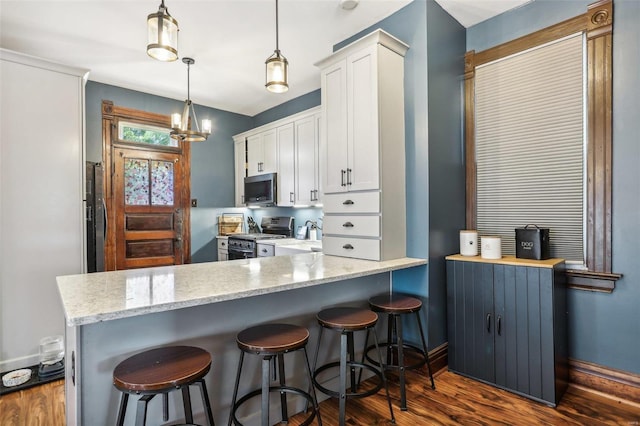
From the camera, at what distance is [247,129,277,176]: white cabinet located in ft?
15.2

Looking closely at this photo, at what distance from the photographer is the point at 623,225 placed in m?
2.20

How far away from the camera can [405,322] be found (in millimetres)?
2701

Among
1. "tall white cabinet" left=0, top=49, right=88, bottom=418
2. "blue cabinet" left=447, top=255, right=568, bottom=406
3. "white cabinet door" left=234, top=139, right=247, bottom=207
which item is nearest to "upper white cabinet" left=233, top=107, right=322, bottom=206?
"white cabinet door" left=234, top=139, right=247, bottom=207

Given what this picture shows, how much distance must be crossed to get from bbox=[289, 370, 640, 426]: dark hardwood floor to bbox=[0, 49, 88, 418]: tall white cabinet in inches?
96.4

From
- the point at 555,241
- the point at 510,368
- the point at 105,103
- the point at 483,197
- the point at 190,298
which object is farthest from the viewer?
the point at 105,103

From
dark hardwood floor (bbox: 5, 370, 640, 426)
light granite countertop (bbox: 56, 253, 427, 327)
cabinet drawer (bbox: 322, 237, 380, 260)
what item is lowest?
dark hardwood floor (bbox: 5, 370, 640, 426)

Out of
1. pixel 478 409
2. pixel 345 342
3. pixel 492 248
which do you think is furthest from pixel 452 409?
pixel 492 248

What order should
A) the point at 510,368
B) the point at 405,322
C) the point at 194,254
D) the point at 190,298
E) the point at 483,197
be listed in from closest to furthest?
the point at 190,298, the point at 510,368, the point at 405,322, the point at 483,197, the point at 194,254

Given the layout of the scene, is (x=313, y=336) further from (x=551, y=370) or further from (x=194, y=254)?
(x=194, y=254)

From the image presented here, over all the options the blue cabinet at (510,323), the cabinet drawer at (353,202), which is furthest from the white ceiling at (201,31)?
the blue cabinet at (510,323)

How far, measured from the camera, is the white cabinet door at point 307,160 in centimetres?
399

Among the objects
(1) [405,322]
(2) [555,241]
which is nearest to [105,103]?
(1) [405,322]

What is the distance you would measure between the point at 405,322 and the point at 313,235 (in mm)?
1877

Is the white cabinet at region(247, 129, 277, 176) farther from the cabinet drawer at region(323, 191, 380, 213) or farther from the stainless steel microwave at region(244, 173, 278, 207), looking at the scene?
the cabinet drawer at region(323, 191, 380, 213)
